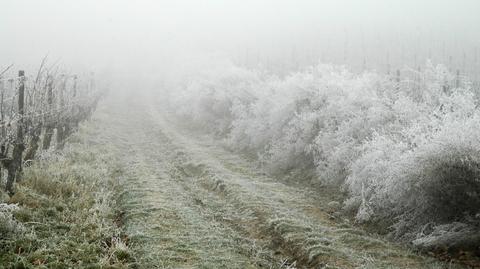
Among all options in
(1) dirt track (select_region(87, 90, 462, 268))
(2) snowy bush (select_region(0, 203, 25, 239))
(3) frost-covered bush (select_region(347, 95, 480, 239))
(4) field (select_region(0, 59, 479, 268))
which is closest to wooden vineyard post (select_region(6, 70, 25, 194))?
(4) field (select_region(0, 59, 479, 268))

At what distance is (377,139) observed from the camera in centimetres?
1145

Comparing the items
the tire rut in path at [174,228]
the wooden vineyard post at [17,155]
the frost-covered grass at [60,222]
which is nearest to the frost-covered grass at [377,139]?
the tire rut in path at [174,228]

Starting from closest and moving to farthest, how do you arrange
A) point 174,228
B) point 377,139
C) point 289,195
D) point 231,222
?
point 174,228 < point 231,222 < point 377,139 < point 289,195

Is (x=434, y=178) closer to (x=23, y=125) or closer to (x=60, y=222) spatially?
(x=60, y=222)

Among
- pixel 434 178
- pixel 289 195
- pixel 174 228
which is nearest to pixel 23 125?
pixel 174 228

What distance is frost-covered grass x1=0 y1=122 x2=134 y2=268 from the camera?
7.20 metres

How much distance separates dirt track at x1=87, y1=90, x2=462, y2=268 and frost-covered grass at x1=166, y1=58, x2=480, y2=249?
868mm

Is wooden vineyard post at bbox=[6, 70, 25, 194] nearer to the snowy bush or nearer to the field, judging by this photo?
the field

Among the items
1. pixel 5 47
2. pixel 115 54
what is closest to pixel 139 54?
pixel 115 54

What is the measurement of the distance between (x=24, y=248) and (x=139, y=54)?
291 ft

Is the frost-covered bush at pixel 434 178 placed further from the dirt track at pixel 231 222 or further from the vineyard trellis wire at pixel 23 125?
the vineyard trellis wire at pixel 23 125

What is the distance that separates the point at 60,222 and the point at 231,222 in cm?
358

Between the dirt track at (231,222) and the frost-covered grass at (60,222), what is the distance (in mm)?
491

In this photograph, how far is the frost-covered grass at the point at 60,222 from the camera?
7195 mm
